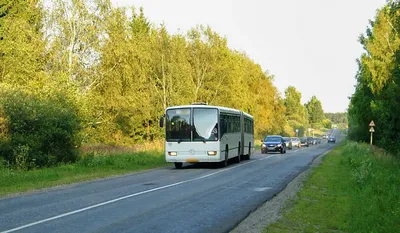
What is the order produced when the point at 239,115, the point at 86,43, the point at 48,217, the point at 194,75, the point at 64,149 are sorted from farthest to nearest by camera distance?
the point at 194,75, the point at 86,43, the point at 239,115, the point at 64,149, the point at 48,217

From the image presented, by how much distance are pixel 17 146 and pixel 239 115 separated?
47.0 feet

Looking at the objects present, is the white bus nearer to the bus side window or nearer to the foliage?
the bus side window

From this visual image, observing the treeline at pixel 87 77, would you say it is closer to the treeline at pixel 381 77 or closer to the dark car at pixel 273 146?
the dark car at pixel 273 146

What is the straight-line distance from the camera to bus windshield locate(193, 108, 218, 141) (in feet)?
82.0

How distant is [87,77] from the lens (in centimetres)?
3744

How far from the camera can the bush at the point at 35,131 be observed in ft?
71.4

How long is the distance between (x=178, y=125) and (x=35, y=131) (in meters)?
7.08

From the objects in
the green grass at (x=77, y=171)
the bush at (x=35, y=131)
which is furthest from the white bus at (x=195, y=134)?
the bush at (x=35, y=131)

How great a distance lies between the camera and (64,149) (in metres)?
24.7

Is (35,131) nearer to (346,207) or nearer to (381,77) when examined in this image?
(346,207)

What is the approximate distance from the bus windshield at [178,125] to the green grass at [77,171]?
2320 mm

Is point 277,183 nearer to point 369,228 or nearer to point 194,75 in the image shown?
point 369,228

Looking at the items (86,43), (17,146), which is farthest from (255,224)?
(86,43)

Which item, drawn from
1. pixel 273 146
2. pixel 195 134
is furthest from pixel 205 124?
pixel 273 146
